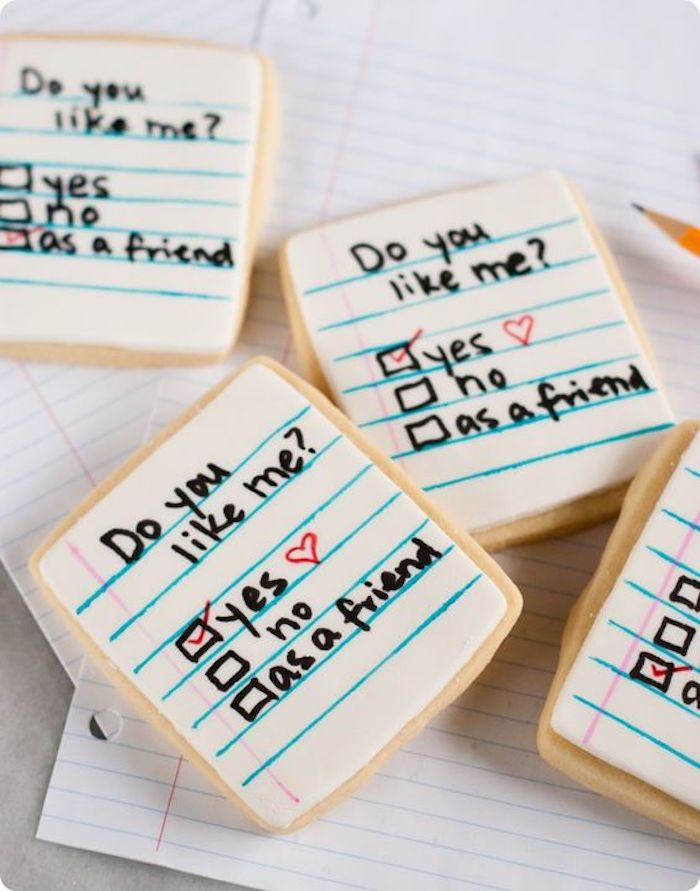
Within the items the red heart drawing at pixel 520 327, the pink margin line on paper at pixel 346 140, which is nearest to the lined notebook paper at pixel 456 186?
the pink margin line on paper at pixel 346 140

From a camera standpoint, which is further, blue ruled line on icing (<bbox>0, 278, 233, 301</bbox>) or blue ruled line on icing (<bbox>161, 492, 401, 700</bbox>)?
blue ruled line on icing (<bbox>0, 278, 233, 301</bbox>)

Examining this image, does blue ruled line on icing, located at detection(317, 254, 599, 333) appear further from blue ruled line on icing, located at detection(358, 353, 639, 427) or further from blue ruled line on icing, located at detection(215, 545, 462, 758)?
blue ruled line on icing, located at detection(215, 545, 462, 758)

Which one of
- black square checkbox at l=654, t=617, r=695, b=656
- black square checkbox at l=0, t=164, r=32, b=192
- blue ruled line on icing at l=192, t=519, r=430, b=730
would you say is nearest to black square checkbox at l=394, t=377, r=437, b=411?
blue ruled line on icing at l=192, t=519, r=430, b=730

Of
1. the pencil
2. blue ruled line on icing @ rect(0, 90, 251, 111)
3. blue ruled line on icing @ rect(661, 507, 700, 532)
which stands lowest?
blue ruled line on icing @ rect(661, 507, 700, 532)

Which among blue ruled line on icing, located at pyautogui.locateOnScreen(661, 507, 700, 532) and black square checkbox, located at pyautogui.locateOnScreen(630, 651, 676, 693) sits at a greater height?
blue ruled line on icing, located at pyautogui.locateOnScreen(661, 507, 700, 532)

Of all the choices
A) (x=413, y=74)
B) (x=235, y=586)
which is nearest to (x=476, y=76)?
(x=413, y=74)
